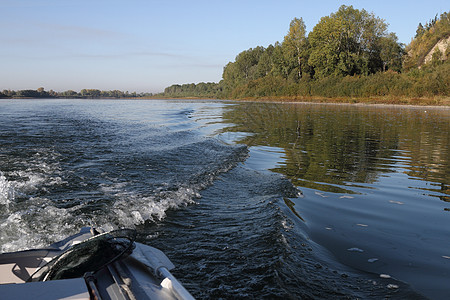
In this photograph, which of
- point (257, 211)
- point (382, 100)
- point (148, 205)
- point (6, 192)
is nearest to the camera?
point (257, 211)

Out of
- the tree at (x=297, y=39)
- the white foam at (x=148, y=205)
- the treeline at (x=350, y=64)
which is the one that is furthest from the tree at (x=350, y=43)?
the white foam at (x=148, y=205)

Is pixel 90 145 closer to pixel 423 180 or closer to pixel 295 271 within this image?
pixel 295 271

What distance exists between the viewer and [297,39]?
7800cm

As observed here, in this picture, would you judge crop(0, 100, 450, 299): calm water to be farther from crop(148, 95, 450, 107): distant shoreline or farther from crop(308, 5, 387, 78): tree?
crop(308, 5, 387, 78): tree

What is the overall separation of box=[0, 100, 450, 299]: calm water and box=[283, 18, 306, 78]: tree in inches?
2854

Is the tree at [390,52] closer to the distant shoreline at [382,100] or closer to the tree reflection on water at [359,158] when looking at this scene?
the distant shoreline at [382,100]

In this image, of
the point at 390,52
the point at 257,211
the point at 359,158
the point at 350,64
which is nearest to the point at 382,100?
the point at 350,64

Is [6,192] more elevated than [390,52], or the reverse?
[390,52]

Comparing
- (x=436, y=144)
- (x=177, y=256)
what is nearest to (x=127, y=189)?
(x=177, y=256)

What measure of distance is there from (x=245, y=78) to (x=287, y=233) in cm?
11680

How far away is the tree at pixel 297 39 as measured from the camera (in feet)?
254

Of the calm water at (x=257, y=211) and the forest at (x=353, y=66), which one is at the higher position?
the forest at (x=353, y=66)

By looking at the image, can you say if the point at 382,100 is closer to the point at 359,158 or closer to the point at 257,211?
the point at 359,158

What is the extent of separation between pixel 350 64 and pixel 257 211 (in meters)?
67.8
